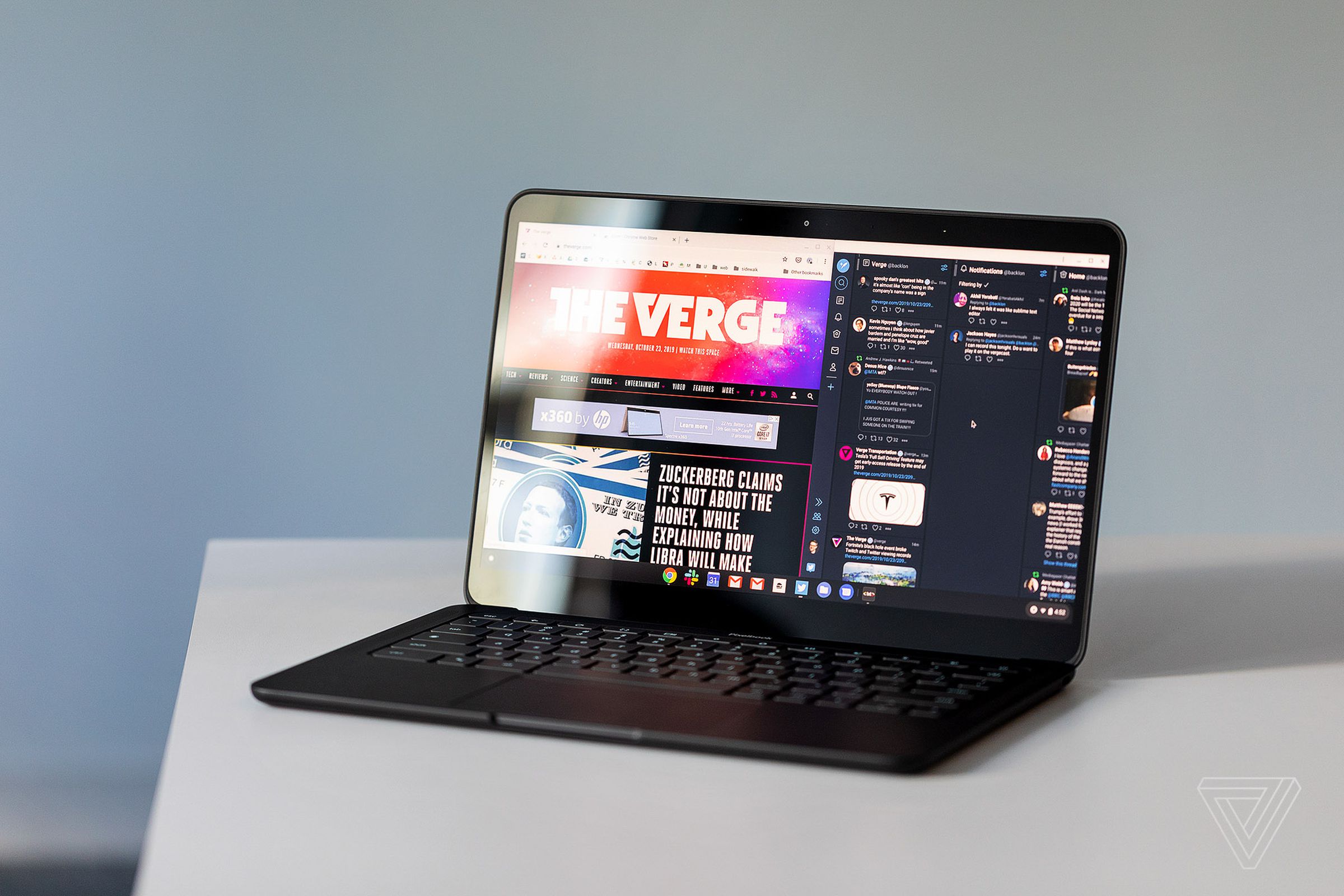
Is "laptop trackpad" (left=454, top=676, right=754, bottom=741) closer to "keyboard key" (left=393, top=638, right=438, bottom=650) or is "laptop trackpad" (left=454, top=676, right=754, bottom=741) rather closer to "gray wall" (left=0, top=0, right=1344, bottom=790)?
"keyboard key" (left=393, top=638, right=438, bottom=650)

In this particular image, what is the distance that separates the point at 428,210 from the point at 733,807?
1690mm

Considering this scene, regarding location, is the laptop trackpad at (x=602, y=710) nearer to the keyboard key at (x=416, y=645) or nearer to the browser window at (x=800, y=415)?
the keyboard key at (x=416, y=645)

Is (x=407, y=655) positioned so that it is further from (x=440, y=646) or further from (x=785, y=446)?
(x=785, y=446)

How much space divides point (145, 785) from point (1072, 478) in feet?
5.60

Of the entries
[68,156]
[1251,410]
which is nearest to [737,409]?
[68,156]

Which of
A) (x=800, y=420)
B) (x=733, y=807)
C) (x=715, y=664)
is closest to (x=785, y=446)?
(x=800, y=420)

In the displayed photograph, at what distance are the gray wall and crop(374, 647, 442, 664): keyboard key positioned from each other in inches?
56.7

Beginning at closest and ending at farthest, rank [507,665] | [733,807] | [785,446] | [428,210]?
[733,807] → [507,665] → [785,446] → [428,210]

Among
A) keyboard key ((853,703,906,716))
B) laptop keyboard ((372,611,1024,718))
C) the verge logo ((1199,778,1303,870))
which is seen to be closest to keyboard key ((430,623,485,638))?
laptop keyboard ((372,611,1024,718))

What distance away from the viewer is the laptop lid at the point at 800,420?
0.67 m

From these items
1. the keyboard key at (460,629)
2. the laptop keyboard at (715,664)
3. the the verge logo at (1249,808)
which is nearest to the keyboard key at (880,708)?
the laptop keyboard at (715,664)

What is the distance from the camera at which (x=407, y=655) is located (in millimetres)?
591

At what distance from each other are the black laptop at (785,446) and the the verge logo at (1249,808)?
12cm

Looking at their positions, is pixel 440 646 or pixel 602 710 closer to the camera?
pixel 602 710
